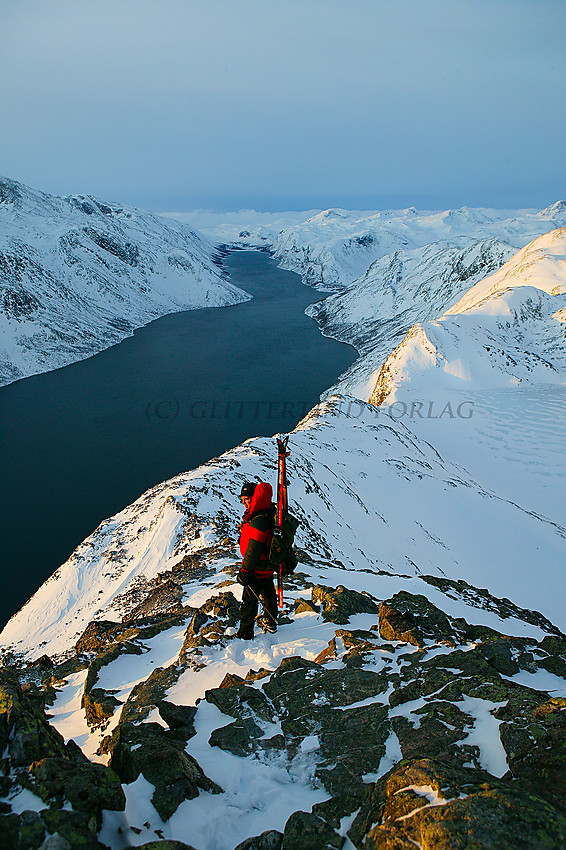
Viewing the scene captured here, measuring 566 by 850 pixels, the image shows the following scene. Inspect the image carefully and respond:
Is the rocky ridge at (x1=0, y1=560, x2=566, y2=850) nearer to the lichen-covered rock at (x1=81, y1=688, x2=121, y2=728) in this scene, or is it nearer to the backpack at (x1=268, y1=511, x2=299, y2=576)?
the lichen-covered rock at (x1=81, y1=688, x2=121, y2=728)

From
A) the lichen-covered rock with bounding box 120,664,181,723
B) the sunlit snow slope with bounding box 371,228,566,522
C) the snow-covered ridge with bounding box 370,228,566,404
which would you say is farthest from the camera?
the snow-covered ridge with bounding box 370,228,566,404

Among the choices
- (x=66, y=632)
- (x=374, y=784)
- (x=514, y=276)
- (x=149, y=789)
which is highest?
(x=514, y=276)

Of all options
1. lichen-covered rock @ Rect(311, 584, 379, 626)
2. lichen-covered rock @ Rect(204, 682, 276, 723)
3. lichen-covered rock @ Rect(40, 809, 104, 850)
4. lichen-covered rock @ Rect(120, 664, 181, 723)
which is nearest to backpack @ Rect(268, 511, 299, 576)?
lichen-covered rock @ Rect(311, 584, 379, 626)

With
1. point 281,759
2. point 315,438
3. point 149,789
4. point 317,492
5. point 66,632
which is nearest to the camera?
point 149,789

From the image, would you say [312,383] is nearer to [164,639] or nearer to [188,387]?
[188,387]

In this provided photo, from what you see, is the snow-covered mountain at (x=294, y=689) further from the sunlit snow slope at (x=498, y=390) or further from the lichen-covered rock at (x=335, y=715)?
the sunlit snow slope at (x=498, y=390)

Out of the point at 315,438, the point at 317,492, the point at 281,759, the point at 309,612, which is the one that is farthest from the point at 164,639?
the point at 315,438

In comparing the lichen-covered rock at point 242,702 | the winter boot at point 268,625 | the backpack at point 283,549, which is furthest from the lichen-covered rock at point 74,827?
the winter boot at point 268,625
